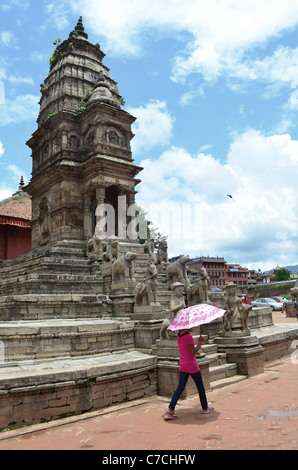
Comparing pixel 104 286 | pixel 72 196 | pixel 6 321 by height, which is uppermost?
pixel 72 196

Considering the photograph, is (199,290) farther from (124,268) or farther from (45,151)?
(45,151)

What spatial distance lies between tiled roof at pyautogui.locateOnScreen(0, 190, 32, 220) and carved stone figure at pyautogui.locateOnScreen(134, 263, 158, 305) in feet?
62.5

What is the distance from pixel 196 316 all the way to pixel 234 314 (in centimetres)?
474

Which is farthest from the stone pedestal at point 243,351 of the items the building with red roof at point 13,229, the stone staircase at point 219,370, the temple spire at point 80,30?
the temple spire at point 80,30

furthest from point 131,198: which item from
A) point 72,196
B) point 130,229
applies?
point 72,196

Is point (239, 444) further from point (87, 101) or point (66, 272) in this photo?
point (87, 101)

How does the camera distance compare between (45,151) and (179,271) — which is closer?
(179,271)

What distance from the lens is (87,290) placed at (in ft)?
41.9

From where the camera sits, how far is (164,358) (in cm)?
775

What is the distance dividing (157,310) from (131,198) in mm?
11900

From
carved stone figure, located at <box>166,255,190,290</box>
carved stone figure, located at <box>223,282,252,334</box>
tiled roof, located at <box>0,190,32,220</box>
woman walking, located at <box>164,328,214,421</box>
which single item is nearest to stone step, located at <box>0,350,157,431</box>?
woman walking, located at <box>164,328,214,421</box>

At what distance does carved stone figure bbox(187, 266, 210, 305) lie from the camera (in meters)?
11.7

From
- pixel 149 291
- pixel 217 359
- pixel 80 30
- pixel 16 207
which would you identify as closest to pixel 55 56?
pixel 80 30

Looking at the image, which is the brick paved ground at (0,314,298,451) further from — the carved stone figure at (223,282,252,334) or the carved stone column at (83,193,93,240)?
the carved stone column at (83,193,93,240)
